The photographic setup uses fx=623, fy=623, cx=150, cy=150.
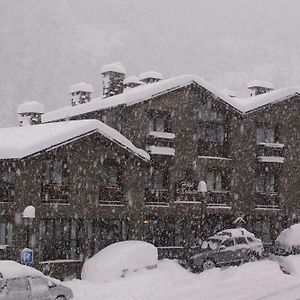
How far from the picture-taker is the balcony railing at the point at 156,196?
3516cm

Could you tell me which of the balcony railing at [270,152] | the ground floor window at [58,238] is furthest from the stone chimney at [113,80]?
the ground floor window at [58,238]

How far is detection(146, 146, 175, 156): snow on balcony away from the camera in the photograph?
116 feet

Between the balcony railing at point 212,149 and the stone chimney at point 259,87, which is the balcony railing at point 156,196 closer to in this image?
the balcony railing at point 212,149

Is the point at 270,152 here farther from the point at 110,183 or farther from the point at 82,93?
the point at 82,93

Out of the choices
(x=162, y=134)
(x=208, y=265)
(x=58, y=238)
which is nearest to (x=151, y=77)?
(x=162, y=134)

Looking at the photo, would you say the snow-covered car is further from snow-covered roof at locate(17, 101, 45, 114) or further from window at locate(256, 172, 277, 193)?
snow-covered roof at locate(17, 101, 45, 114)

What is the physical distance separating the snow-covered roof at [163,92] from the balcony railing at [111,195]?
16.7 feet

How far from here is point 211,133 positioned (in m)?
38.9

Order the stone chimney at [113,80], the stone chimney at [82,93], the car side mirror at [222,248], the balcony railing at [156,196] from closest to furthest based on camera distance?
the car side mirror at [222,248] → the balcony railing at [156,196] → the stone chimney at [113,80] → the stone chimney at [82,93]

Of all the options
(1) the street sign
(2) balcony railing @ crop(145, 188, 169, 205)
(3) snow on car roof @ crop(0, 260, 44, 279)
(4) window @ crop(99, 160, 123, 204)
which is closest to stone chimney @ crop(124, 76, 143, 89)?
(2) balcony railing @ crop(145, 188, 169, 205)

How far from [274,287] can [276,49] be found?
143 m

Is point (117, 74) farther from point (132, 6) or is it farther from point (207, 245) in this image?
point (132, 6)

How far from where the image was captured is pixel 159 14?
19275 cm

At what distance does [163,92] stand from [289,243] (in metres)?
11.5
